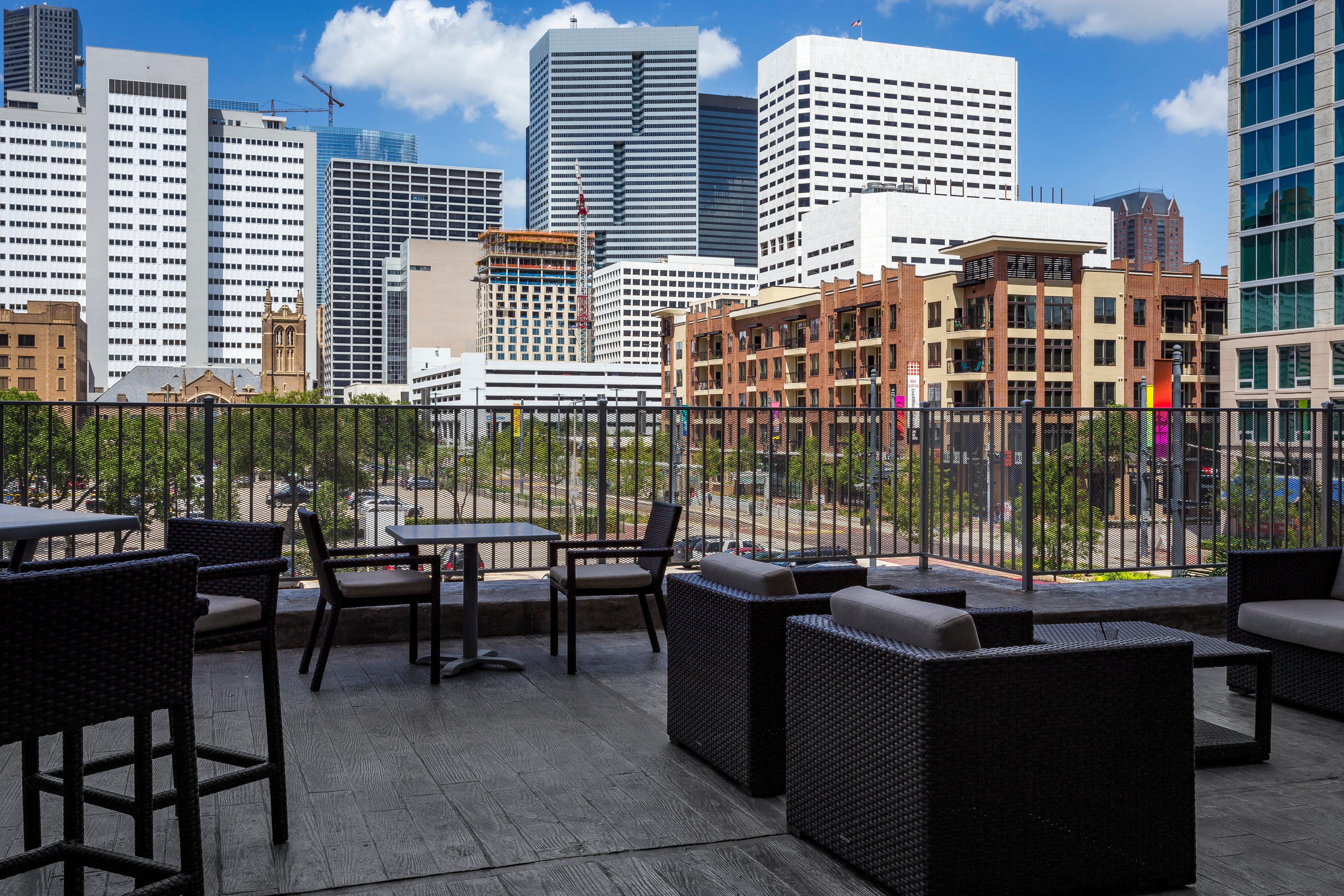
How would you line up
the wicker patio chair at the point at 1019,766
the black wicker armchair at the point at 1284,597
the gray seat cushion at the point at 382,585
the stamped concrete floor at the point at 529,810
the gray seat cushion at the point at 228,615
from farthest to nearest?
the gray seat cushion at the point at 382,585 → the black wicker armchair at the point at 1284,597 → the gray seat cushion at the point at 228,615 → the stamped concrete floor at the point at 529,810 → the wicker patio chair at the point at 1019,766

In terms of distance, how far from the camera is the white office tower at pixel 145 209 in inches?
5295

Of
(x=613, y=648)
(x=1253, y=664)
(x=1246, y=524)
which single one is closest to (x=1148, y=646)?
(x=1253, y=664)

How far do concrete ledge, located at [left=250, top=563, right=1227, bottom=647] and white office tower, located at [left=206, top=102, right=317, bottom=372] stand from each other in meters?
146

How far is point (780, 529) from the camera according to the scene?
27.2 ft

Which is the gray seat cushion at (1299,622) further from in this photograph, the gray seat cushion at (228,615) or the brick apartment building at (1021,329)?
the brick apartment building at (1021,329)

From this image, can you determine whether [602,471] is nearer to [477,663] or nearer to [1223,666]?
[477,663]

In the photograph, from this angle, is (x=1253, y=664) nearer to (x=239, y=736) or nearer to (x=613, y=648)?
(x=613, y=648)

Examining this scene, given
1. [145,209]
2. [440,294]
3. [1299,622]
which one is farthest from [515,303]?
Answer: [1299,622]

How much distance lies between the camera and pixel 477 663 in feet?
19.4

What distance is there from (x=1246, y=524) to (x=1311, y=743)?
433cm

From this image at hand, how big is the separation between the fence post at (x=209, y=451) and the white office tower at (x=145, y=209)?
144m

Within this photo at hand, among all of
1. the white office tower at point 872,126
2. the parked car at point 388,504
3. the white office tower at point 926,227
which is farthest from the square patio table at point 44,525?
the white office tower at point 872,126

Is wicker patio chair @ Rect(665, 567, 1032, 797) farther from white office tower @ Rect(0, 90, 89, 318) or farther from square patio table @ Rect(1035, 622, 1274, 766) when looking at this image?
white office tower @ Rect(0, 90, 89, 318)

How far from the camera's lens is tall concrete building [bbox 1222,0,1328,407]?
4838cm
